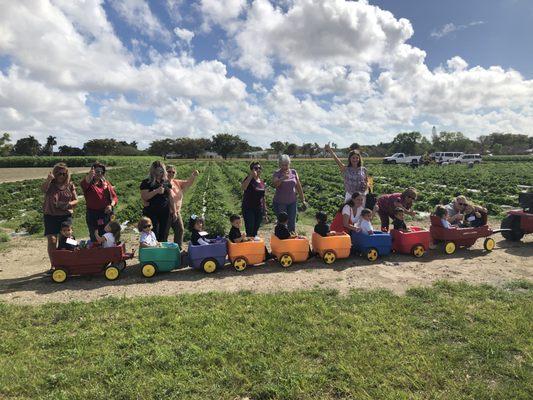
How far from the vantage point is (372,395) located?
3.24 meters

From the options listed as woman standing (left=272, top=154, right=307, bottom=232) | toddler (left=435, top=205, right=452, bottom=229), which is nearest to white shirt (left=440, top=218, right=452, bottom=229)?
toddler (left=435, top=205, right=452, bottom=229)

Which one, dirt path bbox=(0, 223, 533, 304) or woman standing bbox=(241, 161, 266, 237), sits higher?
woman standing bbox=(241, 161, 266, 237)

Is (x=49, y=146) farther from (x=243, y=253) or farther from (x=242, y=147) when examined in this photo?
(x=243, y=253)

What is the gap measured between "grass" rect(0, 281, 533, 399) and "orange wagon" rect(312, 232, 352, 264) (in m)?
1.84

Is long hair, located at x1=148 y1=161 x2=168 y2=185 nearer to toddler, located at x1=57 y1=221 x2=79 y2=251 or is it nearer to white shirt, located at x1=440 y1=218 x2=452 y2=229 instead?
toddler, located at x1=57 y1=221 x2=79 y2=251

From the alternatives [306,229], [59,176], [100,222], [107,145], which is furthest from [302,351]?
[107,145]

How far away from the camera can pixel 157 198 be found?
7.24 metres

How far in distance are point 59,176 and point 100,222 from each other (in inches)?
45.9

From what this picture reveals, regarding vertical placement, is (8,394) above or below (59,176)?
below

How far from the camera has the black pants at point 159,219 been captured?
24.0ft

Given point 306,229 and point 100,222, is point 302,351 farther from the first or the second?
point 306,229

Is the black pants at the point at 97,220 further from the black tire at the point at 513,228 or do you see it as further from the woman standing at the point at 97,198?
the black tire at the point at 513,228

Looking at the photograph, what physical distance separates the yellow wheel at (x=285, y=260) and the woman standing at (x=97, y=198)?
3.67 metres

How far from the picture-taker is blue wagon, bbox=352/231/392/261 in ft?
24.7
